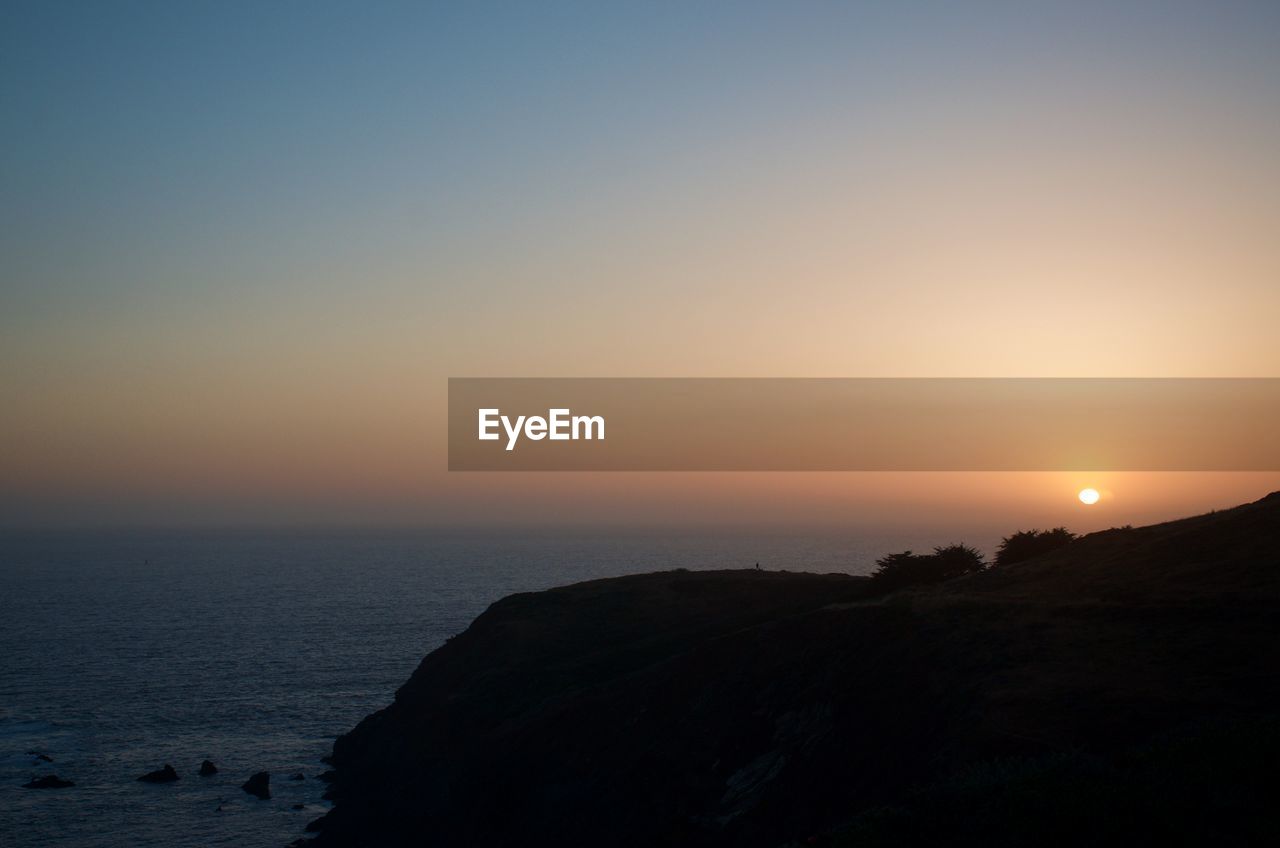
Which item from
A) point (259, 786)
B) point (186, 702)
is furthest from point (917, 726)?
point (186, 702)

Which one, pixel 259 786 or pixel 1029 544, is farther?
pixel 259 786

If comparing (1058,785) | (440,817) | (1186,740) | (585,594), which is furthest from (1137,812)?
(585,594)

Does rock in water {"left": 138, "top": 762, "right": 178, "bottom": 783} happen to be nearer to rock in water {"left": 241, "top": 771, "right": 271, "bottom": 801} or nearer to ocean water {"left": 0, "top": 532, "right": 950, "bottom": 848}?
ocean water {"left": 0, "top": 532, "right": 950, "bottom": 848}

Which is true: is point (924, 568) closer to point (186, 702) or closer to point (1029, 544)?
point (1029, 544)

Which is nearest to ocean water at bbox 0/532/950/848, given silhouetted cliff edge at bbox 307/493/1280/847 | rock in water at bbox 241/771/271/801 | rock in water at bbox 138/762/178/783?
rock in water at bbox 241/771/271/801

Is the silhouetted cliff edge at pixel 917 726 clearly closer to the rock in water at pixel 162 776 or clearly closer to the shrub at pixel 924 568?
the shrub at pixel 924 568

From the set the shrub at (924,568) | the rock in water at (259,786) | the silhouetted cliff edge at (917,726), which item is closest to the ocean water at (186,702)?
the rock in water at (259,786)
